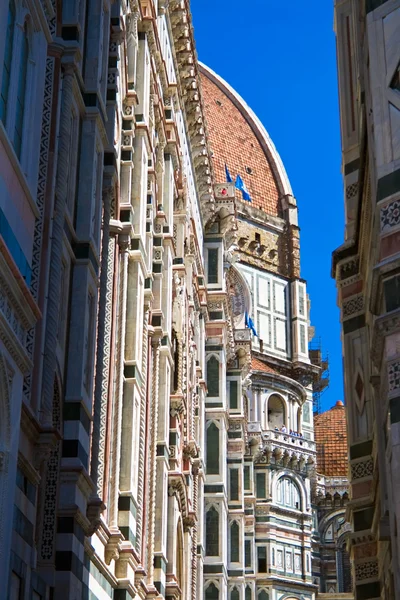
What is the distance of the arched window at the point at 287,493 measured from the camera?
59.2 meters

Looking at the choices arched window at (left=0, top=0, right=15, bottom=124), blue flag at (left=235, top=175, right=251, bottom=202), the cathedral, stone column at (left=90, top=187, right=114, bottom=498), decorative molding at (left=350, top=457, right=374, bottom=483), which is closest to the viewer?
arched window at (left=0, top=0, right=15, bottom=124)

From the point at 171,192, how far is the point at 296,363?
3576 centimetres

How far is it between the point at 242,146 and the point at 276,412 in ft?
70.0

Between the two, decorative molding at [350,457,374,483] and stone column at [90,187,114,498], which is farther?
decorative molding at [350,457,374,483]

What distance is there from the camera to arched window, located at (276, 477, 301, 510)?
59188 millimetres

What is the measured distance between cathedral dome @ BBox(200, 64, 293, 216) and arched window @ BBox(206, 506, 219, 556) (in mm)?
32901

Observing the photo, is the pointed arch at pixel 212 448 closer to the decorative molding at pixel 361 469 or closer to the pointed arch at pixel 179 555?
the pointed arch at pixel 179 555

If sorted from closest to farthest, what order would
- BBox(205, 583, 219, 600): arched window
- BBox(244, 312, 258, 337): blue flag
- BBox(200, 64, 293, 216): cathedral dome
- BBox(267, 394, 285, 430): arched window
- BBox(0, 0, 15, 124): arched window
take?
BBox(0, 0, 15, 124): arched window < BBox(205, 583, 219, 600): arched window < BBox(267, 394, 285, 430): arched window < BBox(244, 312, 258, 337): blue flag < BBox(200, 64, 293, 216): cathedral dome

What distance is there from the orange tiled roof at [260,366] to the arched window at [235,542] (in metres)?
13.6

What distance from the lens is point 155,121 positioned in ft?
97.8

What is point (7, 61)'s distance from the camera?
43.5 feet

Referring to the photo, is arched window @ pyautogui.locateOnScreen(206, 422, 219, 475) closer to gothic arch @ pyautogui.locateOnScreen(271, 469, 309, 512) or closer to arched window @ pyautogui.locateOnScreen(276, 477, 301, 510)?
gothic arch @ pyautogui.locateOnScreen(271, 469, 309, 512)

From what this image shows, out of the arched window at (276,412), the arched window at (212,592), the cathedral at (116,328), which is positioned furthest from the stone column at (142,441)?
the arched window at (276,412)

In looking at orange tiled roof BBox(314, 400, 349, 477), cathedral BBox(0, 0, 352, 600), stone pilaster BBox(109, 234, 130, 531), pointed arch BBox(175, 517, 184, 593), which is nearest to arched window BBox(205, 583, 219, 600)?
cathedral BBox(0, 0, 352, 600)
